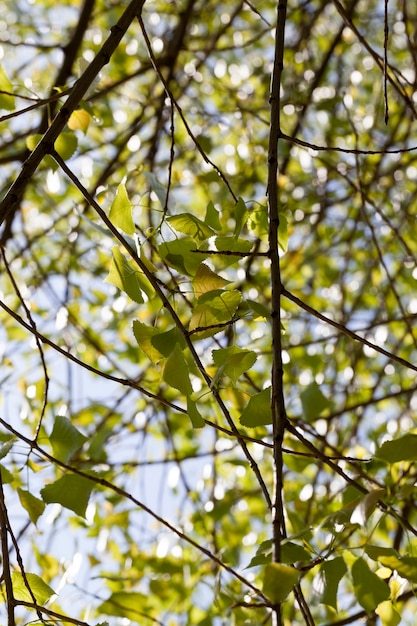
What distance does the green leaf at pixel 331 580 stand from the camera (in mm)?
566

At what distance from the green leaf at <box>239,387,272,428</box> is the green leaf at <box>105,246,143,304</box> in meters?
0.12

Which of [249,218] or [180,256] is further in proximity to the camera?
[249,218]

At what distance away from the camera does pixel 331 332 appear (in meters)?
1.75

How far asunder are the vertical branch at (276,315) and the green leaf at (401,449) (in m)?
0.07

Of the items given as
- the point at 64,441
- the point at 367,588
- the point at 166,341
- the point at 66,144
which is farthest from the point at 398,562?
the point at 66,144

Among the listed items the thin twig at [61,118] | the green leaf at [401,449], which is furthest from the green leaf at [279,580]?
the thin twig at [61,118]

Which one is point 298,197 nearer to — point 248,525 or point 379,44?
point 379,44

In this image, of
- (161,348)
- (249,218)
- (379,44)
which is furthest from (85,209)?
(379,44)

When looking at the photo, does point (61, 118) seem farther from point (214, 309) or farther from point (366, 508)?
point (366, 508)

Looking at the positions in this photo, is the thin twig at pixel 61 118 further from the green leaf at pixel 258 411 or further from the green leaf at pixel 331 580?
the green leaf at pixel 331 580

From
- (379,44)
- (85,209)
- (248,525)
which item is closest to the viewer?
(85,209)

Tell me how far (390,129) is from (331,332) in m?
0.58

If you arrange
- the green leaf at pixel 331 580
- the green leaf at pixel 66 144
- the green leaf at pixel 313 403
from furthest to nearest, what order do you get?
the green leaf at pixel 313 403 → the green leaf at pixel 66 144 → the green leaf at pixel 331 580

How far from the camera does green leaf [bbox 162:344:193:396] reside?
2.04ft
